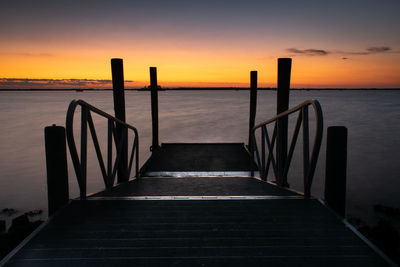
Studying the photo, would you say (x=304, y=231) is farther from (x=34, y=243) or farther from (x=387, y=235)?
(x=387, y=235)

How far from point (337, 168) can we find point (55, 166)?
258 cm

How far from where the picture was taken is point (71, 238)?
2.09m

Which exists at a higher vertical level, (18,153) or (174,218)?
(174,218)

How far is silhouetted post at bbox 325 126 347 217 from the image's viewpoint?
250cm

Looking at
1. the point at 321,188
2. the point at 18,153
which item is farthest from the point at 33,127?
the point at 321,188

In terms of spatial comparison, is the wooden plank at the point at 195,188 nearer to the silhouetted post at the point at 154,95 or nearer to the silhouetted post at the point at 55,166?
the silhouetted post at the point at 55,166

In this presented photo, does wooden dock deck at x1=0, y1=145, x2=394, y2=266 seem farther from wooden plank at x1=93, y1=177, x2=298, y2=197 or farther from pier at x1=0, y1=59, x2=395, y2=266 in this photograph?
wooden plank at x1=93, y1=177, x2=298, y2=197

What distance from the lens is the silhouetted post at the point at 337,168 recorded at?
2498 millimetres

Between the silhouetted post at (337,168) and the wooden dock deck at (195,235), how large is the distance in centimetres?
13

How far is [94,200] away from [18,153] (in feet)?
46.7

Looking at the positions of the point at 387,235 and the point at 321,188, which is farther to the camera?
the point at 321,188

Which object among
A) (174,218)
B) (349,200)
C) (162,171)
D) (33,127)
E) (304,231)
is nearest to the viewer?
(304,231)

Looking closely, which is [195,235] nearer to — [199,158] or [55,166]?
[55,166]

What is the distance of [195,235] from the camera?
2135 millimetres
